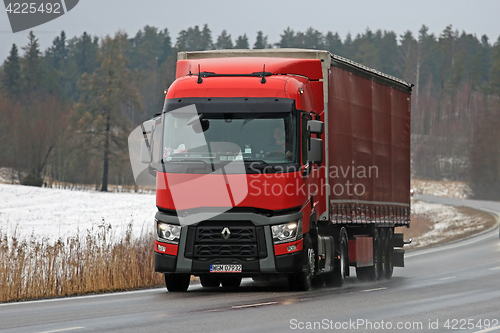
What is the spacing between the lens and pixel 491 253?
A: 30.7 metres

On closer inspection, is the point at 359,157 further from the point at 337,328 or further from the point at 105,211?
the point at 105,211

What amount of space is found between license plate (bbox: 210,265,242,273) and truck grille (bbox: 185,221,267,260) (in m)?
0.16

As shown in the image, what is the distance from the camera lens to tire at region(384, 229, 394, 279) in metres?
21.1

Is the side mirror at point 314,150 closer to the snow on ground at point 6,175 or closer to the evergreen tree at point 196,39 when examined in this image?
the snow on ground at point 6,175

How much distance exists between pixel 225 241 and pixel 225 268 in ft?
1.43

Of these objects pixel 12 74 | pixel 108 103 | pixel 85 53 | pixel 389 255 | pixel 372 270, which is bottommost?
pixel 372 270

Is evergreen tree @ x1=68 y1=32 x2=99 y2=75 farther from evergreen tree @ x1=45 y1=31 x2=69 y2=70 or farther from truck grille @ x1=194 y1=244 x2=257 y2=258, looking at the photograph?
truck grille @ x1=194 y1=244 x2=257 y2=258

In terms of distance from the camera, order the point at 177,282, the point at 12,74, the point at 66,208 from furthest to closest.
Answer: the point at 12,74
the point at 66,208
the point at 177,282

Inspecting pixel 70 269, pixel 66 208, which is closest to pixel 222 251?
pixel 70 269

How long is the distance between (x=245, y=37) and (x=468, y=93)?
42720mm

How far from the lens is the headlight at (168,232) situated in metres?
14.0

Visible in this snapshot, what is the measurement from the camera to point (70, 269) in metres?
16.2

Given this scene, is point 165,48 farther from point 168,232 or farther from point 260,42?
point 168,232

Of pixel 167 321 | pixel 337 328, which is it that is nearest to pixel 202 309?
pixel 167 321
